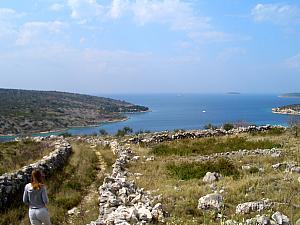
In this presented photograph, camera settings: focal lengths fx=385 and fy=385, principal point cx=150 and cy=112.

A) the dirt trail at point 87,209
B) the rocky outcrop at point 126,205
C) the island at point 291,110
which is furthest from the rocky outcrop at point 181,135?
the island at point 291,110

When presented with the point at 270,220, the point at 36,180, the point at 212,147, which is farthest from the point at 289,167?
the point at 36,180

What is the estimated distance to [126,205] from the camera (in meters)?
10.8

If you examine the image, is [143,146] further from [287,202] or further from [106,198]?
[287,202]

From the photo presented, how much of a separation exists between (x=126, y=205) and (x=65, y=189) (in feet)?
16.1

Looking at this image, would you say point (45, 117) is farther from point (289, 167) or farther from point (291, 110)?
point (289, 167)

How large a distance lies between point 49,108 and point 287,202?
5607 inches

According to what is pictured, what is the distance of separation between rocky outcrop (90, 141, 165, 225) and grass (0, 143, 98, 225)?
52.0 inches

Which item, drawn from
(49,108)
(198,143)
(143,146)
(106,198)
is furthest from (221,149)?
(49,108)

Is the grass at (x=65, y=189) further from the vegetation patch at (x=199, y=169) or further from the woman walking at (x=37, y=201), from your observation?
the vegetation patch at (x=199, y=169)

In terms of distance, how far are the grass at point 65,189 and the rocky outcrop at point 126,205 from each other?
1.32 m

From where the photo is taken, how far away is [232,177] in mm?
13992

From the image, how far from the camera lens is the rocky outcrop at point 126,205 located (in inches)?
352

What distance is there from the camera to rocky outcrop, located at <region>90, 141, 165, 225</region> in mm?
8953

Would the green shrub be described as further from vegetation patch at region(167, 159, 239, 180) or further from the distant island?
the distant island
